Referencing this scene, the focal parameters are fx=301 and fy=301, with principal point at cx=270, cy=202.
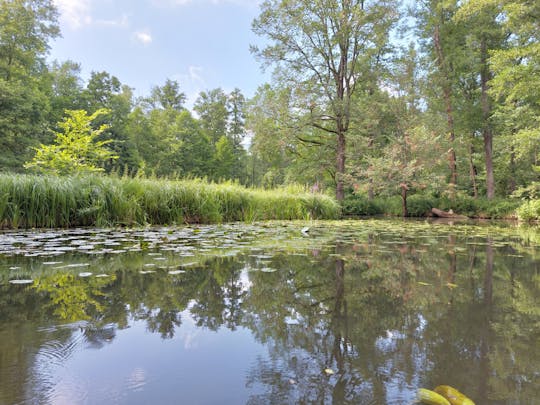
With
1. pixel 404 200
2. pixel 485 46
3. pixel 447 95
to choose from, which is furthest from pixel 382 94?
pixel 404 200

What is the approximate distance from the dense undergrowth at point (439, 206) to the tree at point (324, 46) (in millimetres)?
1604

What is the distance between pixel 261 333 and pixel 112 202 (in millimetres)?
4452

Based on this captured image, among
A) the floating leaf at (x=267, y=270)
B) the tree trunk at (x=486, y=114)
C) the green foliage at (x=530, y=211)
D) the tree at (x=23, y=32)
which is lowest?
the floating leaf at (x=267, y=270)

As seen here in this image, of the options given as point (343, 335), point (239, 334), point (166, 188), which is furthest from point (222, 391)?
point (166, 188)

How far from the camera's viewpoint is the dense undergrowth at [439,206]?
12672 mm

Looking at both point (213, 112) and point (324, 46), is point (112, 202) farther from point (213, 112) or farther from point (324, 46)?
point (213, 112)

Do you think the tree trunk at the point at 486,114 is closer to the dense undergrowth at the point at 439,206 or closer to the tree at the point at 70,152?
the dense undergrowth at the point at 439,206

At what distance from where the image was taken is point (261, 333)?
1037mm

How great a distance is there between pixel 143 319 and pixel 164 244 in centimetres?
198

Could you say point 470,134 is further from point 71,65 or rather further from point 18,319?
point 71,65

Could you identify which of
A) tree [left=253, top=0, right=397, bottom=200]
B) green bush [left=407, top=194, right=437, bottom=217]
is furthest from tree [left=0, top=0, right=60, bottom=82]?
green bush [left=407, top=194, right=437, bottom=217]

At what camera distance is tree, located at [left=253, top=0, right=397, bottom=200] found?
1300 centimetres

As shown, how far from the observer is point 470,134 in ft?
55.4

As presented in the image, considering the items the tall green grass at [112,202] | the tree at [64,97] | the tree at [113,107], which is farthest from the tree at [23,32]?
the tall green grass at [112,202]
